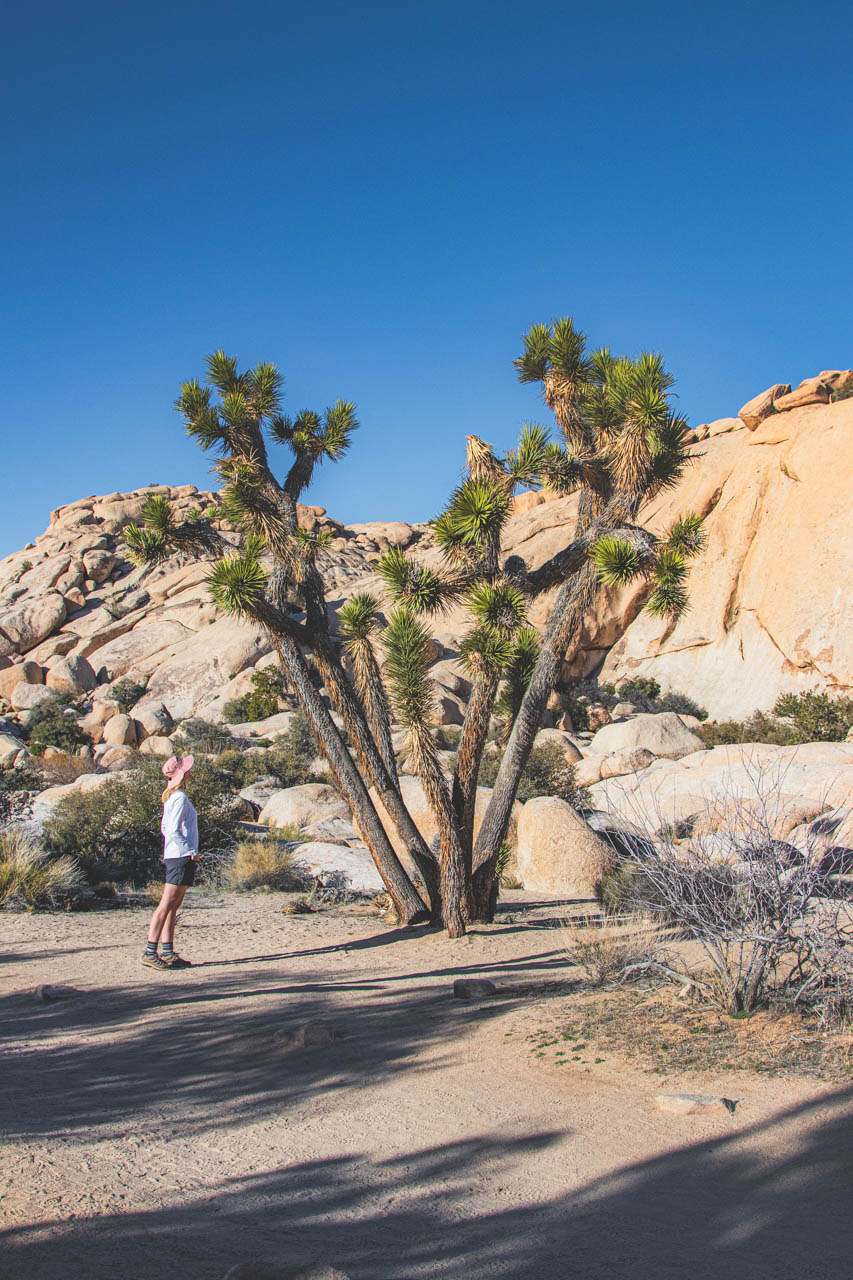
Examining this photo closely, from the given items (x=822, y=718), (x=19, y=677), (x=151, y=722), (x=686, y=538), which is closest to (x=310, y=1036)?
(x=686, y=538)

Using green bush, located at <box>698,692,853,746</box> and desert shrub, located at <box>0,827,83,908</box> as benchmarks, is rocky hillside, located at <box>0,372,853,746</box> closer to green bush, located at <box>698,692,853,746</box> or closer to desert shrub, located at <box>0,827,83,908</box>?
green bush, located at <box>698,692,853,746</box>

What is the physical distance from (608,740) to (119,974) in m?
18.0

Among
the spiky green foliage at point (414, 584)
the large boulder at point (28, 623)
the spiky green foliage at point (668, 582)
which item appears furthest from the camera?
the large boulder at point (28, 623)

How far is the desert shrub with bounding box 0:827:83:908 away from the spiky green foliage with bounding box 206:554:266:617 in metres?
4.52

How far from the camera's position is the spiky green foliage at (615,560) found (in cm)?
899

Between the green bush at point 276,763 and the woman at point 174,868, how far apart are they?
13.7 m

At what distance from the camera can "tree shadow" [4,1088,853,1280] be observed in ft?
9.84

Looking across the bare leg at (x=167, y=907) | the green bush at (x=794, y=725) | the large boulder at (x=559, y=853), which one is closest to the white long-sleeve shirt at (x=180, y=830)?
the bare leg at (x=167, y=907)

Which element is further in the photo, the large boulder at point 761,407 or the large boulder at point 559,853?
the large boulder at point 761,407

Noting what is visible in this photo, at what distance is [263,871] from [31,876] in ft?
10.1

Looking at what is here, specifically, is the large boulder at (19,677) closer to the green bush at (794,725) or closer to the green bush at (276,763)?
the green bush at (276,763)

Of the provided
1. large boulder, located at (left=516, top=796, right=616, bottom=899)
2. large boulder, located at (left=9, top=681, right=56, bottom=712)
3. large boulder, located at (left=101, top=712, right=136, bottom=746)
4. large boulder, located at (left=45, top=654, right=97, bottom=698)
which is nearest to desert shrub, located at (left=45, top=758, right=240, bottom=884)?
large boulder, located at (left=516, top=796, right=616, bottom=899)

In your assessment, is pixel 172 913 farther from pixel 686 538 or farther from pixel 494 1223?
pixel 686 538

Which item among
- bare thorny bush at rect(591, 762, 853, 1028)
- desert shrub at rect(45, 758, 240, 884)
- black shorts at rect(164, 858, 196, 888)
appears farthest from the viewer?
desert shrub at rect(45, 758, 240, 884)
